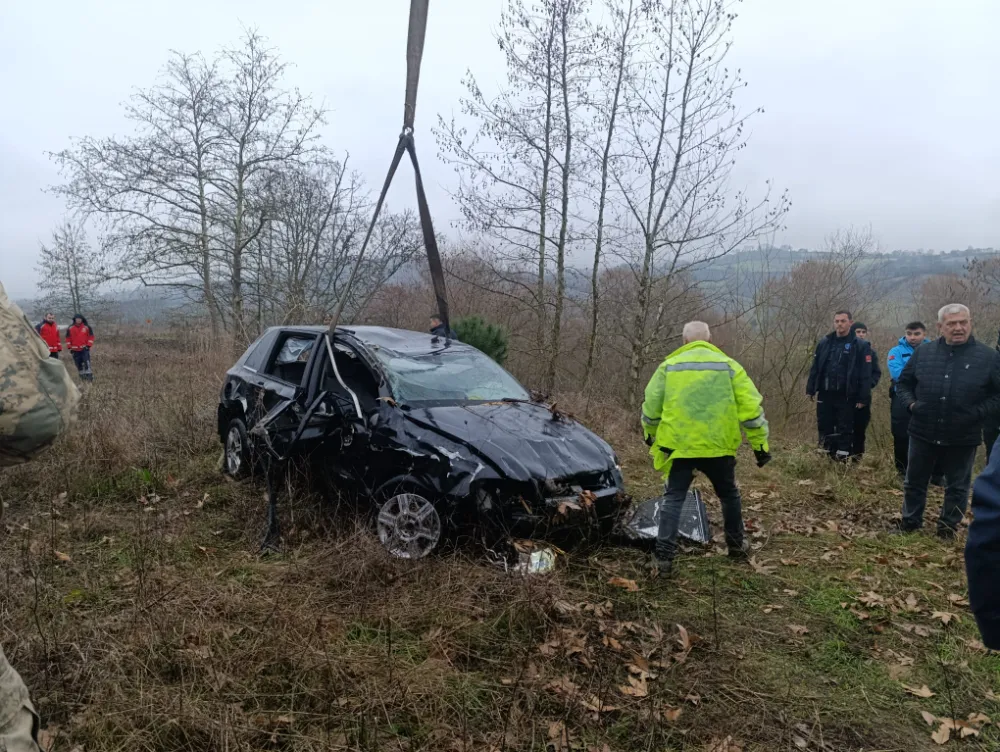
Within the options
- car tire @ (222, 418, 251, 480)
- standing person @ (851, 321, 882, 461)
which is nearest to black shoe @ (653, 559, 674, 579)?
car tire @ (222, 418, 251, 480)

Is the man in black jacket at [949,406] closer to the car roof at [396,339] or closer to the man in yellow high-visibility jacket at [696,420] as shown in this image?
the man in yellow high-visibility jacket at [696,420]

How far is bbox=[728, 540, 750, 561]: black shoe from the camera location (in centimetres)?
509

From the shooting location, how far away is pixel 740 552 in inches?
201

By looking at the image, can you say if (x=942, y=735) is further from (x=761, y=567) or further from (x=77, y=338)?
(x=77, y=338)

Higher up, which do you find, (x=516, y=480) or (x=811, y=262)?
(x=811, y=262)

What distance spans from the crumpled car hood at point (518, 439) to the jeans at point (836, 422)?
4.64 m

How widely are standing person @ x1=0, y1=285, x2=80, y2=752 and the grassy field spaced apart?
1148mm

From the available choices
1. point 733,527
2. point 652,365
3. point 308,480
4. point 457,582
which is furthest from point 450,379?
point 652,365

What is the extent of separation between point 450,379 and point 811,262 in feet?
55.2

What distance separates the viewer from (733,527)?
5.06 metres

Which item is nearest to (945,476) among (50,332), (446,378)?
(446,378)

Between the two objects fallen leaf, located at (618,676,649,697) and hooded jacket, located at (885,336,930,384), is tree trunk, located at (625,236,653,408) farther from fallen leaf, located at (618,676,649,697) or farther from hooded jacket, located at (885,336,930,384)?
fallen leaf, located at (618,676,649,697)

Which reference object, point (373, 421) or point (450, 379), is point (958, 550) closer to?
point (450, 379)

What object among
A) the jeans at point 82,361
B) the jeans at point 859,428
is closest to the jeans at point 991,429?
the jeans at point 859,428
